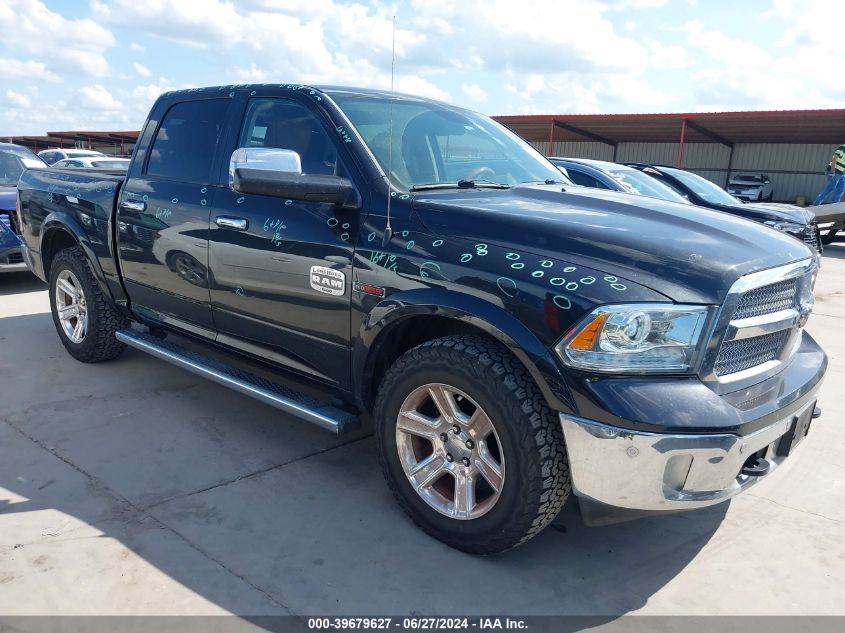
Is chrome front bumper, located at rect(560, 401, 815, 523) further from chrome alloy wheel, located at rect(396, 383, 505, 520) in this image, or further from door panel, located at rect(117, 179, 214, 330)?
door panel, located at rect(117, 179, 214, 330)

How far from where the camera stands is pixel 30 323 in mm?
6465

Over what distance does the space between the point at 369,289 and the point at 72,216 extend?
305cm

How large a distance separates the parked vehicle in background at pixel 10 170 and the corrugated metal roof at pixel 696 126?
21652 millimetres

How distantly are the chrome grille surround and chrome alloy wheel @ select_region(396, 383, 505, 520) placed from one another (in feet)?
2.83

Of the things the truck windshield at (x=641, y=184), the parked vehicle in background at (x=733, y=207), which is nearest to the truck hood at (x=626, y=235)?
the truck windshield at (x=641, y=184)

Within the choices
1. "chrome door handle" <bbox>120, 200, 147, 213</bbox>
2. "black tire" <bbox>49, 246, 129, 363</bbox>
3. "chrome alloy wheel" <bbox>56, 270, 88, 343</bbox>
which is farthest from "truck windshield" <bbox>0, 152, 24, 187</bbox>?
"chrome door handle" <bbox>120, 200, 147, 213</bbox>

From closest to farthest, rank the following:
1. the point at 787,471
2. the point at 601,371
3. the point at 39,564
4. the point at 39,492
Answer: the point at 601,371
the point at 39,564
the point at 39,492
the point at 787,471

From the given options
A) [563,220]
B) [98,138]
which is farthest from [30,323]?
[98,138]

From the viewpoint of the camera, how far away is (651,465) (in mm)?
2359

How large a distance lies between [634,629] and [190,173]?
10.7ft

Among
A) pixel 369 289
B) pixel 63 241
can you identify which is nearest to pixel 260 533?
pixel 369 289

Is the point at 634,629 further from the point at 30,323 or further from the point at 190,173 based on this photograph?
the point at 30,323

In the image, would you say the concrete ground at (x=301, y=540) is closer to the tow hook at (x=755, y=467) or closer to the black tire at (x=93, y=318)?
the tow hook at (x=755, y=467)

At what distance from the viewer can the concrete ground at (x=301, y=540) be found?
2605mm
